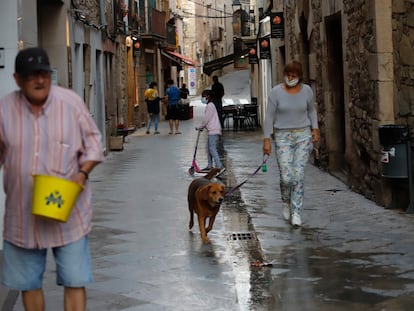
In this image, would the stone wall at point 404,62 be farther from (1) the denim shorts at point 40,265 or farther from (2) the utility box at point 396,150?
(1) the denim shorts at point 40,265

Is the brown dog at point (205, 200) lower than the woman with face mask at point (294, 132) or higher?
lower

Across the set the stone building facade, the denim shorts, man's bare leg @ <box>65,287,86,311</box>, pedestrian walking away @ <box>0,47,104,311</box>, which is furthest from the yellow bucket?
the stone building facade

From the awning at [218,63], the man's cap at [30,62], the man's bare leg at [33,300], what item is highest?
the awning at [218,63]

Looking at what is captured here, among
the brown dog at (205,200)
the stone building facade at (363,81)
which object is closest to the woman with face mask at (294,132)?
the brown dog at (205,200)

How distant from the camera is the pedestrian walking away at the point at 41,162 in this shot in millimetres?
4469

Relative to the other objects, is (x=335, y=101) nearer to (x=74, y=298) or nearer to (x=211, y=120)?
(x=211, y=120)

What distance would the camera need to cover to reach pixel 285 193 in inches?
385

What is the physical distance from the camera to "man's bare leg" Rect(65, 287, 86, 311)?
4.62m

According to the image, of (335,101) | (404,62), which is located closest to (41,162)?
(404,62)

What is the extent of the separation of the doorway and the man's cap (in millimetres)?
10837

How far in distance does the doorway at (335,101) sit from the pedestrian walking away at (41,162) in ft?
35.1

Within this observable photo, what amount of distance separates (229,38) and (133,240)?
8669 cm

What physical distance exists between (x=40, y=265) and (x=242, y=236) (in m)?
4.57

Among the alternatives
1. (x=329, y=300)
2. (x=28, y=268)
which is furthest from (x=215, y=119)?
(x=28, y=268)
